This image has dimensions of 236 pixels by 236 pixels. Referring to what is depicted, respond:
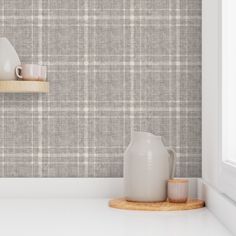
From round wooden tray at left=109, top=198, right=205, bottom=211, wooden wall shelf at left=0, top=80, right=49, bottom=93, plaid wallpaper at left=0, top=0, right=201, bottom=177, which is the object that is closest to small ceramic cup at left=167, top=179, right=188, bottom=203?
round wooden tray at left=109, top=198, right=205, bottom=211

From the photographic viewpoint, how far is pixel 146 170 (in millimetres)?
1922

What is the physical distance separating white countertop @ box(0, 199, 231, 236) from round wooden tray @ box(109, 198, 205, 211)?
0.08 feet

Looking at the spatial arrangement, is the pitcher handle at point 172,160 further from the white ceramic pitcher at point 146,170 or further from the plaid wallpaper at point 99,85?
the plaid wallpaper at point 99,85

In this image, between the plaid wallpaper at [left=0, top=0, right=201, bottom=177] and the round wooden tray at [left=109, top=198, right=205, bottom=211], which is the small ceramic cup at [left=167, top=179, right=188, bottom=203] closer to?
the round wooden tray at [left=109, top=198, right=205, bottom=211]

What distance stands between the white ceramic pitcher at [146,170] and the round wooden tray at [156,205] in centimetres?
3

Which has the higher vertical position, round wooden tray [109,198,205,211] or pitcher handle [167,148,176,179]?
pitcher handle [167,148,176,179]

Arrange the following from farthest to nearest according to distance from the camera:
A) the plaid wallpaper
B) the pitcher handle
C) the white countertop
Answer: the plaid wallpaper → the pitcher handle → the white countertop

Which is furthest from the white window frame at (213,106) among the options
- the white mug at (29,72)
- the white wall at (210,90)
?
the white mug at (29,72)

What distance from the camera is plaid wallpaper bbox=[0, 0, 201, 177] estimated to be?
219 cm

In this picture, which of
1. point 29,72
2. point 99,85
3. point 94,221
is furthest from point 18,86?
point 94,221

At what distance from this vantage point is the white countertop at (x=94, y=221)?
1470 millimetres

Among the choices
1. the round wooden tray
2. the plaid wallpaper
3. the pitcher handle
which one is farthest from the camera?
the plaid wallpaper

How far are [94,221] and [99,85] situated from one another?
0.70 meters

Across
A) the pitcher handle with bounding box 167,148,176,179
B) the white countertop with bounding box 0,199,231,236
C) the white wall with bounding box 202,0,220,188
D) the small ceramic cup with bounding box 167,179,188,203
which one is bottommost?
the white countertop with bounding box 0,199,231,236
